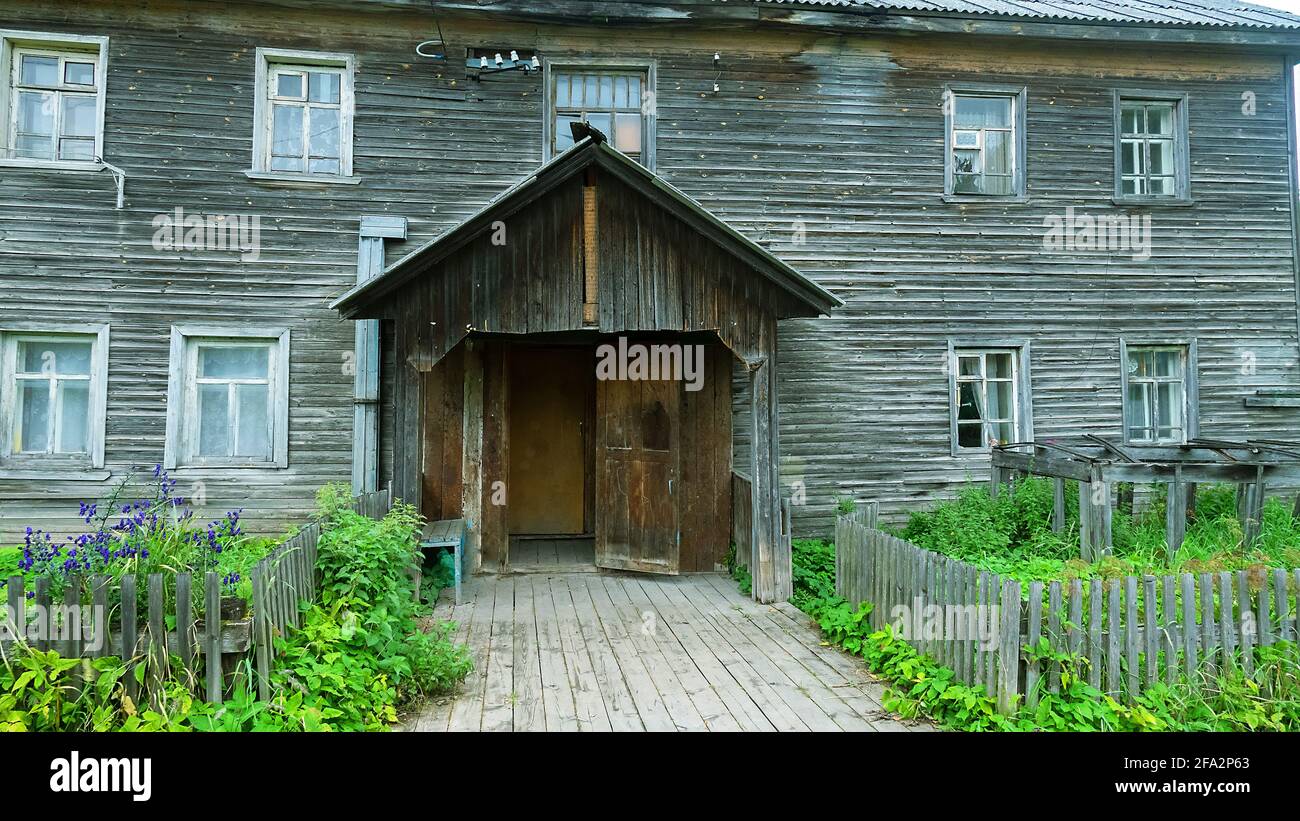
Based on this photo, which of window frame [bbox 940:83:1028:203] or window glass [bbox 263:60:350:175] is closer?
window glass [bbox 263:60:350:175]

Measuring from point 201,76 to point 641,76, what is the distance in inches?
205

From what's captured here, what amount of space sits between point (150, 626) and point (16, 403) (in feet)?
21.6

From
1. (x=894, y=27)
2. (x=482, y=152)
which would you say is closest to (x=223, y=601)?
(x=482, y=152)

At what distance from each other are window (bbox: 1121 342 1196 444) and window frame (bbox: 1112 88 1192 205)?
1990 mm

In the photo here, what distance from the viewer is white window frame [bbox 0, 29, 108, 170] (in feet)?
27.4

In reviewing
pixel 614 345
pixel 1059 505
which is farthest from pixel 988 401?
pixel 614 345

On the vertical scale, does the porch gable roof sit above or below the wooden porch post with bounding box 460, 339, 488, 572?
above

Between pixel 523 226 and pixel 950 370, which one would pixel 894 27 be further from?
pixel 523 226

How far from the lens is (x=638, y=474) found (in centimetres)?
840

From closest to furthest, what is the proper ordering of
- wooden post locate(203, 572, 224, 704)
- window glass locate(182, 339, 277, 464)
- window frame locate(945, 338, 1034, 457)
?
wooden post locate(203, 572, 224, 704), window glass locate(182, 339, 277, 464), window frame locate(945, 338, 1034, 457)

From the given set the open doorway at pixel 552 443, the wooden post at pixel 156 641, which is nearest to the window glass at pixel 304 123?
the open doorway at pixel 552 443

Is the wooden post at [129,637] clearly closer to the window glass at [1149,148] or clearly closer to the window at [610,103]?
the window at [610,103]

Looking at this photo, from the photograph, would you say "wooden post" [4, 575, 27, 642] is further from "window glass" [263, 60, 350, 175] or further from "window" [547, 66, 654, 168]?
"window" [547, 66, 654, 168]

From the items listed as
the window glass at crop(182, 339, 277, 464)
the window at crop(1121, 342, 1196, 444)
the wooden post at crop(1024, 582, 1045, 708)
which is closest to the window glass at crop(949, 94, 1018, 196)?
the window at crop(1121, 342, 1196, 444)
